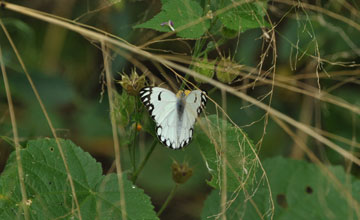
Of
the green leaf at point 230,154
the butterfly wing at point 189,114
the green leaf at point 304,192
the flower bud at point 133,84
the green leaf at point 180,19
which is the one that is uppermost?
the green leaf at point 180,19

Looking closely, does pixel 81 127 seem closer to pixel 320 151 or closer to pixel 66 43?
pixel 66 43

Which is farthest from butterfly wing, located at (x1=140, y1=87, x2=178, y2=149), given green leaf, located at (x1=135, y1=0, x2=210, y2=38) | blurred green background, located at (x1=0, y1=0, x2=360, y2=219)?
blurred green background, located at (x1=0, y1=0, x2=360, y2=219)

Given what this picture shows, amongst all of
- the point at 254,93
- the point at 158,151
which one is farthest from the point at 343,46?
the point at 158,151

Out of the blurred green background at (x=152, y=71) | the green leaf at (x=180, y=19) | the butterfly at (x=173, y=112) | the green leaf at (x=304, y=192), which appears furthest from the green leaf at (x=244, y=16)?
the blurred green background at (x=152, y=71)

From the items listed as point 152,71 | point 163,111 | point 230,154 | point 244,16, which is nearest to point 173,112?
point 163,111

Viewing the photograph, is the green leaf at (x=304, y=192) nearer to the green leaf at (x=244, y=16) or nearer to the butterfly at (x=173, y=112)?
the butterfly at (x=173, y=112)

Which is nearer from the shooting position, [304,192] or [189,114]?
[189,114]

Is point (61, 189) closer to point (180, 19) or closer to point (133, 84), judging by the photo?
point (133, 84)
